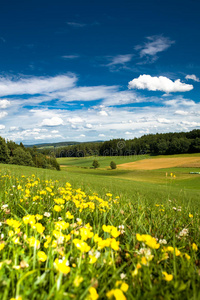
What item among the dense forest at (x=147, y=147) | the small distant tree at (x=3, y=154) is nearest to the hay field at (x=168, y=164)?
the dense forest at (x=147, y=147)

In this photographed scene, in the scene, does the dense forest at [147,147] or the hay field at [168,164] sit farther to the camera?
the dense forest at [147,147]

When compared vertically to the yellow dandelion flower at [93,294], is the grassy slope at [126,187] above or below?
below

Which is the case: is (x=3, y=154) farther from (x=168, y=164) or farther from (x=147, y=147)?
(x=147, y=147)

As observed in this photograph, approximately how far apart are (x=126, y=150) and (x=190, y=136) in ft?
106

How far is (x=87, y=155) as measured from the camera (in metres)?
103

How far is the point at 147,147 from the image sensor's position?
9338 cm

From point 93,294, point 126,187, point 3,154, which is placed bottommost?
point 126,187

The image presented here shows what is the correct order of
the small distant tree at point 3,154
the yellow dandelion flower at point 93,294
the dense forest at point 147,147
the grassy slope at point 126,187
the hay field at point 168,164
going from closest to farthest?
the yellow dandelion flower at point 93,294 < the grassy slope at point 126,187 < the small distant tree at point 3,154 < the hay field at point 168,164 < the dense forest at point 147,147

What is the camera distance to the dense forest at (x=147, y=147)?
79.8 m

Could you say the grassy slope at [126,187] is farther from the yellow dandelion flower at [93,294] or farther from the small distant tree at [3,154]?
the small distant tree at [3,154]

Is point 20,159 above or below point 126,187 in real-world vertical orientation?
above

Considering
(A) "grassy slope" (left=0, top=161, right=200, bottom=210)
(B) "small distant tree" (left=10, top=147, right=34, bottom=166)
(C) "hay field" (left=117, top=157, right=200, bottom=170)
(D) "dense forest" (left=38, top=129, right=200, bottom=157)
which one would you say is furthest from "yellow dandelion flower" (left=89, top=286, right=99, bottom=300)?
(D) "dense forest" (left=38, top=129, right=200, bottom=157)

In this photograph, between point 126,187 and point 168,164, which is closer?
point 126,187

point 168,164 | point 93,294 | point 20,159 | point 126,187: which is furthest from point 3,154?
point 93,294
